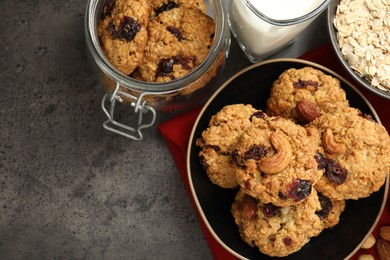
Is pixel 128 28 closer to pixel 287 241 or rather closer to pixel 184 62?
pixel 184 62

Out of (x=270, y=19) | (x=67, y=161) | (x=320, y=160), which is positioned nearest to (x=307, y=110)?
(x=320, y=160)

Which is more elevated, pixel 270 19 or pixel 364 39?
pixel 270 19

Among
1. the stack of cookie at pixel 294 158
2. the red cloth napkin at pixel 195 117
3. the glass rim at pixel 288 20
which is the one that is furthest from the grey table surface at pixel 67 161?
the glass rim at pixel 288 20

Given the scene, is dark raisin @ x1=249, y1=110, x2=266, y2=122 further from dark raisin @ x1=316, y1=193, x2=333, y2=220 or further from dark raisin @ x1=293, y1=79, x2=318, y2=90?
dark raisin @ x1=316, y1=193, x2=333, y2=220

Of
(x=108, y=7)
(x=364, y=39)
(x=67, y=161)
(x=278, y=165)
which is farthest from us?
(x=67, y=161)

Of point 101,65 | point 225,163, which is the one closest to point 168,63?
point 101,65

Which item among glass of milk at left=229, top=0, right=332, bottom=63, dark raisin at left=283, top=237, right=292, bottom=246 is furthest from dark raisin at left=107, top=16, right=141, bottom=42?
dark raisin at left=283, top=237, right=292, bottom=246
